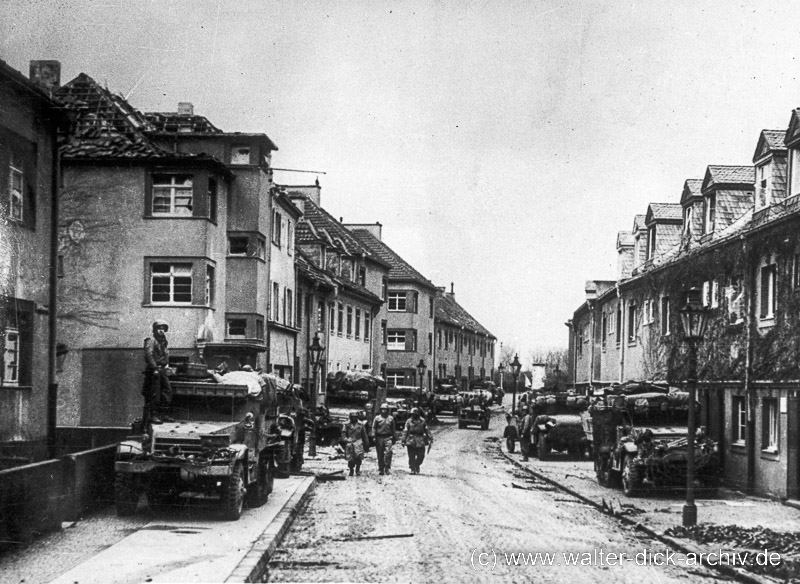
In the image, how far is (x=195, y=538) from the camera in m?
12.7

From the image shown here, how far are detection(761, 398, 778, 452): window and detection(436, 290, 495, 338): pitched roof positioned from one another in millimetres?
55253

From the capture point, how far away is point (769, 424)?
67.1 ft

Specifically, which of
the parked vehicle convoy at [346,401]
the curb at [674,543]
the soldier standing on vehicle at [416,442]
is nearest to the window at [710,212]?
the curb at [674,543]

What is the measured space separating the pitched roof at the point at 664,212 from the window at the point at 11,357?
794 inches

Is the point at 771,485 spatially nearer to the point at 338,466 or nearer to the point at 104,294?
the point at 338,466

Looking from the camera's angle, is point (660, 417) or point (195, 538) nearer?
point (195, 538)

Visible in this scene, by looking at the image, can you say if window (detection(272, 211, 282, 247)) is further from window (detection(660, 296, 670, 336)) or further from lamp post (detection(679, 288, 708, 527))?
lamp post (detection(679, 288, 708, 527))

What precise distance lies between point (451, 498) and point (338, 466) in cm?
793

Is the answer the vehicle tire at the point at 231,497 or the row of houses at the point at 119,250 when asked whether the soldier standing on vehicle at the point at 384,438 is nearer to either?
the row of houses at the point at 119,250

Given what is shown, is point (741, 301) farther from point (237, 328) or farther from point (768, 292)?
point (237, 328)

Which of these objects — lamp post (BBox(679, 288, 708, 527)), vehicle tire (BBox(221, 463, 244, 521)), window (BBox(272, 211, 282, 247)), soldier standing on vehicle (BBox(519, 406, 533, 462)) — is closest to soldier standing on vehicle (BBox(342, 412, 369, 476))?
soldier standing on vehicle (BBox(519, 406, 533, 462))

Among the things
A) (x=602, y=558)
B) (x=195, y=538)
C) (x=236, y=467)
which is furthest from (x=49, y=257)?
(x=602, y=558)

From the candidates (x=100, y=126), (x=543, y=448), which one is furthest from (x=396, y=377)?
(x=100, y=126)

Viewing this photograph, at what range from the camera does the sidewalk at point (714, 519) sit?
498 inches
